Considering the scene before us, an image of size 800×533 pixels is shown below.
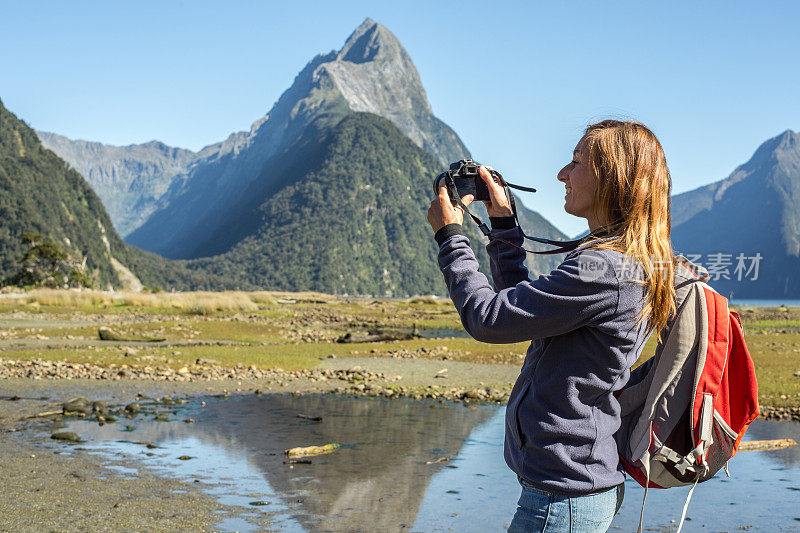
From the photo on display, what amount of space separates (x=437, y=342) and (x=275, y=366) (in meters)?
10.6

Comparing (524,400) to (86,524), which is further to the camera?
(86,524)

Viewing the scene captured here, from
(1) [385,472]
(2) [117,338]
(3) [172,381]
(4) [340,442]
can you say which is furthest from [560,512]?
(2) [117,338]

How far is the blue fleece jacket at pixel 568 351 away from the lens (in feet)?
7.75

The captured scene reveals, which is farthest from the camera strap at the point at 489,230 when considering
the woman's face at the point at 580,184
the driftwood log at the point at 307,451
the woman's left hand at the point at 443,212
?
the driftwood log at the point at 307,451

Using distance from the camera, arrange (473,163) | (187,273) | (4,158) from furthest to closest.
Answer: (187,273), (4,158), (473,163)

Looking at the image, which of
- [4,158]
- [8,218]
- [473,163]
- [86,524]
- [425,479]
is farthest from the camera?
[4,158]

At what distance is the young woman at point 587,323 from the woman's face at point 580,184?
Result: 0.04 ft

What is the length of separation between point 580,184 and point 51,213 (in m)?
135

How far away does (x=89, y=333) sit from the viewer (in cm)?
2742

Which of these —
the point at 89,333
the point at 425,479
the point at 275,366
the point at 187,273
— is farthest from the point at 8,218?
the point at 425,479

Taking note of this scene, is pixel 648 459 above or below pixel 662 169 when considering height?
below

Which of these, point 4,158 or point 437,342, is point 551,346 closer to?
point 437,342

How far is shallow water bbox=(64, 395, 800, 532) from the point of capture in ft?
22.3

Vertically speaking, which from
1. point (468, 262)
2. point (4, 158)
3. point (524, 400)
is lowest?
point (524, 400)
